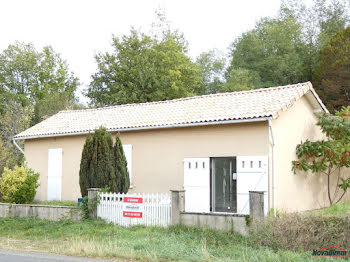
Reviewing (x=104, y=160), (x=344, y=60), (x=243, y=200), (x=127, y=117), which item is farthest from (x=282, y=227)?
(x=344, y=60)

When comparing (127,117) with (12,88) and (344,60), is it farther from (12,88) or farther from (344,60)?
(12,88)

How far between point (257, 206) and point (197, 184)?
446cm

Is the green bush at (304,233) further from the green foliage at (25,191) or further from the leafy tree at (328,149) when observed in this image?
the green foliage at (25,191)

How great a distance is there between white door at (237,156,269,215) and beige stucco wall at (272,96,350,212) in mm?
606

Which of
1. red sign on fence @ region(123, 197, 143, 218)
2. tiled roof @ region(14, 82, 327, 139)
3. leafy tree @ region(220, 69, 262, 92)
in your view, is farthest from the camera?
leafy tree @ region(220, 69, 262, 92)

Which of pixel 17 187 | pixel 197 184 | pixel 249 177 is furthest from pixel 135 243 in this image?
pixel 17 187

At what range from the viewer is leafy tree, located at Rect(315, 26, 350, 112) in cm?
3022

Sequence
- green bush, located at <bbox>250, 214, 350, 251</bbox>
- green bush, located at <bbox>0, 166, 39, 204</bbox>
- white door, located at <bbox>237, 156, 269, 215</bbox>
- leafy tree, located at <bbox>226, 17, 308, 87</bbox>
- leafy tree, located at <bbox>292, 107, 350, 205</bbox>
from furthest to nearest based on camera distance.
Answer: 1. leafy tree, located at <bbox>226, 17, 308, 87</bbox>
2. green bush, located at <bbox>0, 166, 39, 204</bbox>
3. leafy tree, located at <bbox>292, 107, 350, 205</bbox>
4. white door, located at <bbox>237, 156, 269, 215</bbox>
5. green bush, located at <bbox>250, 214, 350, 251</bbox>

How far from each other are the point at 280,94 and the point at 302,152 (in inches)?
86.6

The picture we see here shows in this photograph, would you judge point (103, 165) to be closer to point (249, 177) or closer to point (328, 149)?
point (249, 177)

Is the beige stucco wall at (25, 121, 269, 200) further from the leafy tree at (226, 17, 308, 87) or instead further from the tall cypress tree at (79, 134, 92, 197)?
the leafy tree at (226, 17, 308, 87)

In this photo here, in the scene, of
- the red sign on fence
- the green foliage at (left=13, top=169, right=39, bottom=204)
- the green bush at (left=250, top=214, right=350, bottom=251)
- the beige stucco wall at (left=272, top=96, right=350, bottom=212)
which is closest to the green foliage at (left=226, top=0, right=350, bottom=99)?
the beige stucco wall at (left=272, top=96, right=350, bottom=212)

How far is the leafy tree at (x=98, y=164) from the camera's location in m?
14.0

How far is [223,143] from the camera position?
48.6 feet
